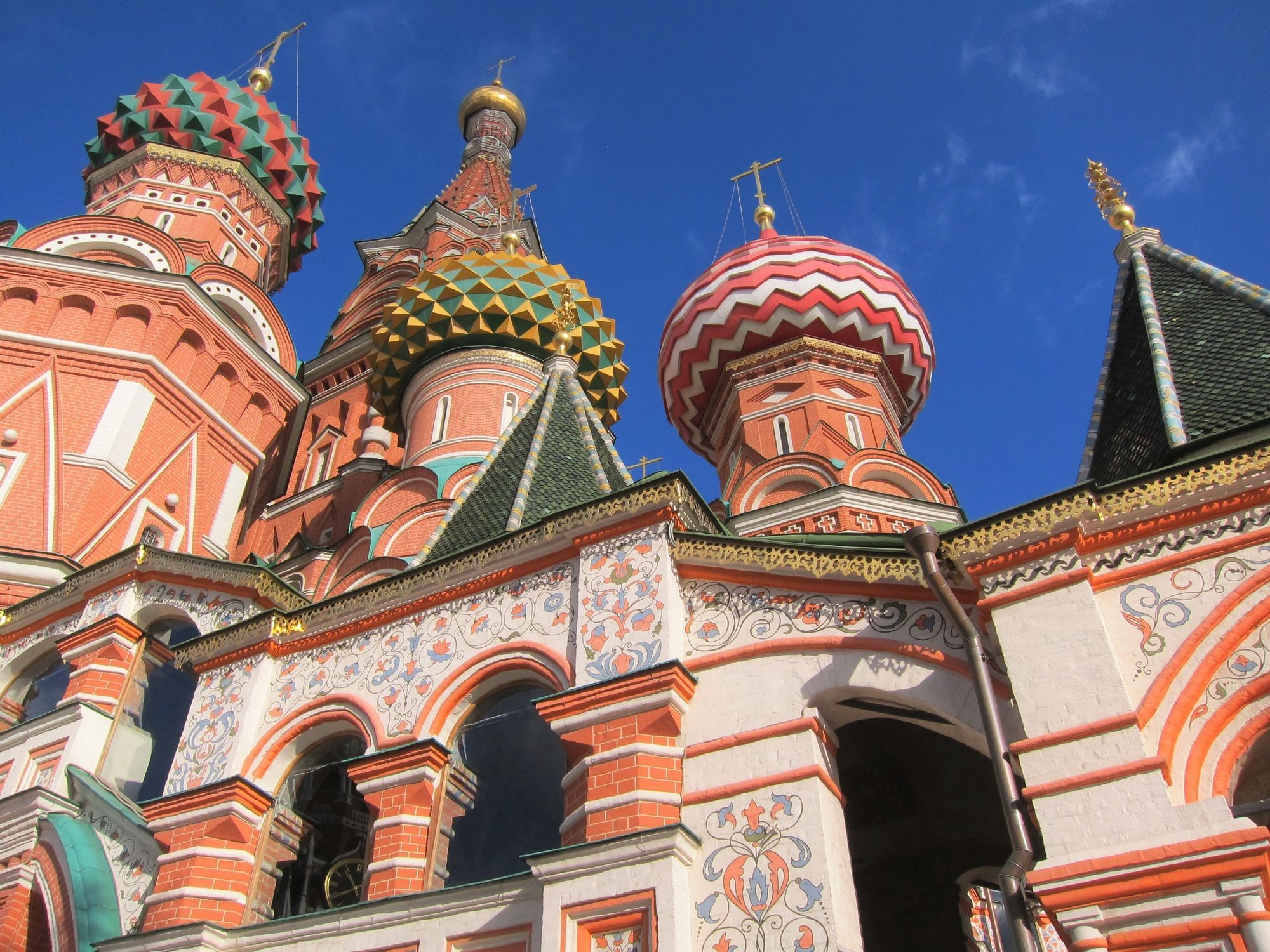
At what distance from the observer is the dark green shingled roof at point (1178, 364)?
6156 mm

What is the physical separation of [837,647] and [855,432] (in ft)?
31.6

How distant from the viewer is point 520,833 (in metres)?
6.60

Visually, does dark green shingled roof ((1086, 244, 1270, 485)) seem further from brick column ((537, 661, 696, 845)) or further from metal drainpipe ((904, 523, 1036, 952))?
brick column ((537, 661, 696, 845))

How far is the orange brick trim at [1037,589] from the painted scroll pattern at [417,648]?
2.16 m

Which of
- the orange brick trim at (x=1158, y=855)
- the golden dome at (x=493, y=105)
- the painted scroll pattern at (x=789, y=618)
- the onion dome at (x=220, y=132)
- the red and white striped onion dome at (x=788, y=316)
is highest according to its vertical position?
the golden dome at (x=493, y=105)

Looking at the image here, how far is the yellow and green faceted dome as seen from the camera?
51.7ft

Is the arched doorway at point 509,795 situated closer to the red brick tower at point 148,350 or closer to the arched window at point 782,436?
the red brick tower at point 148,350

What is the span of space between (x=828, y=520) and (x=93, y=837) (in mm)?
8190

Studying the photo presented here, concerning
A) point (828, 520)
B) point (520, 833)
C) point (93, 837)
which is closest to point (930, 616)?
point (520, 833)

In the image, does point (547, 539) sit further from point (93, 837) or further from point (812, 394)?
point (812, 394)

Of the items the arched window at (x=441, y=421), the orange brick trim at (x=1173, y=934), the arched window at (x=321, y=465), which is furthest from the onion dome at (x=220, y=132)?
the orange brick trim at (x=1173, y=934)

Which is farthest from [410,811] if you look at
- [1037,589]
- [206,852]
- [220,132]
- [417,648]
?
[220,132]

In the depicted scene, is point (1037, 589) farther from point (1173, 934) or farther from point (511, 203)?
point (511, 203)

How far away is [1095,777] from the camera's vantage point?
4.28m
